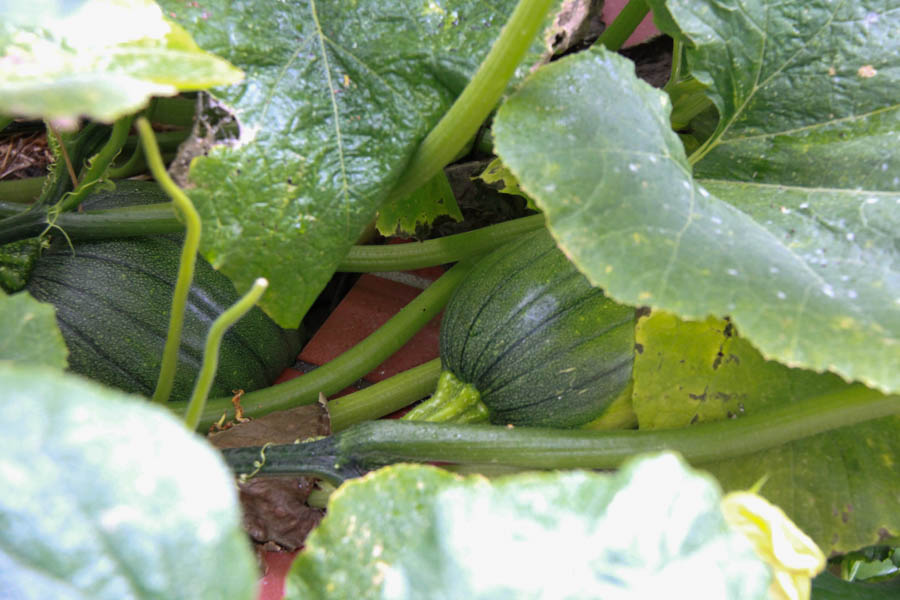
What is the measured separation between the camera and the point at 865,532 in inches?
36.6

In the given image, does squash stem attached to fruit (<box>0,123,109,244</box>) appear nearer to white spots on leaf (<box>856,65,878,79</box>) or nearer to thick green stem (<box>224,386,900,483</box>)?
thick green stem (<box>224,386,900,483</box>)

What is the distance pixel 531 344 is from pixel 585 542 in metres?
0.64

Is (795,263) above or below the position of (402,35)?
below

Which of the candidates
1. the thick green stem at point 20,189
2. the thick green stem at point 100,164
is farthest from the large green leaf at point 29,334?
the thick green stem at point 20,189

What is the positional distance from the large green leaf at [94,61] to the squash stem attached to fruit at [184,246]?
0.04 m

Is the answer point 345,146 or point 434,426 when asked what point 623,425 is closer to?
point 434,426

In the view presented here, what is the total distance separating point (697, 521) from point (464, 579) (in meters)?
0.14

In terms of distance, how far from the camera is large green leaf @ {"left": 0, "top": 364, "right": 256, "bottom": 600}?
0.40m

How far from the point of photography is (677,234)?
2.30ft

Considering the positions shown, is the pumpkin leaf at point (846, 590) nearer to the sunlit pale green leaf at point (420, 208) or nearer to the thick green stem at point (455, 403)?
the thick green stem at point (455, 403)

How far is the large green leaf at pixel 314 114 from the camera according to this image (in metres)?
0.82

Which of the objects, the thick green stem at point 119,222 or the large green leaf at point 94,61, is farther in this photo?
the thick green stem at point 119,222

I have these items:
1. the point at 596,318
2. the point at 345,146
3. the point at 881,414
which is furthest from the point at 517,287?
the point at 881,414

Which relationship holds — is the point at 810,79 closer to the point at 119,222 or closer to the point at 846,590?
the point at 846,590
